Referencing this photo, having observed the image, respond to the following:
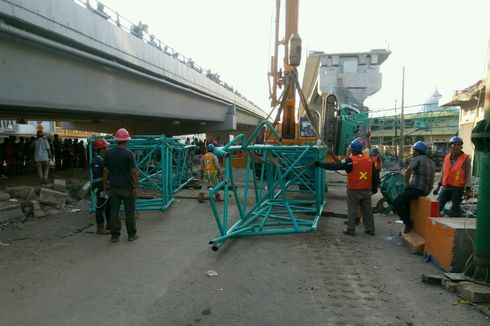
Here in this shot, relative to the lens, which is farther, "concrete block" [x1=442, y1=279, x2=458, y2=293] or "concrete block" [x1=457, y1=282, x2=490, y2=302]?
"concrete block" [x1=442, y1=279, x2=458, y2=293]

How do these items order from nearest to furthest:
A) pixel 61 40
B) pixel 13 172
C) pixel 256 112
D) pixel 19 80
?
pixel 19 80 → pixel 61 40 → pixel 13 172 → pixel 256 112

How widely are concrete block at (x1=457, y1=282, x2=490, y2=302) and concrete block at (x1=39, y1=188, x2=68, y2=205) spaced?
8413 mm

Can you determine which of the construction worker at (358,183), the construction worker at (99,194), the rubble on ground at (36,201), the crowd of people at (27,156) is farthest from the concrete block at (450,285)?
the crowd of people at (27,156)

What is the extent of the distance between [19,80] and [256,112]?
32.5m

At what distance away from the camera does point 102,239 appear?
6.32 m

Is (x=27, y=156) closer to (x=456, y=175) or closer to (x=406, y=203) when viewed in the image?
(x=406, y=203)

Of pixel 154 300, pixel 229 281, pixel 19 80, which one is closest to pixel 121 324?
pixel 154 300

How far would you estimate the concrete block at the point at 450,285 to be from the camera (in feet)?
13.1

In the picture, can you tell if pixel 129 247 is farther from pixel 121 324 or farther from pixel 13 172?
pixel 13 172

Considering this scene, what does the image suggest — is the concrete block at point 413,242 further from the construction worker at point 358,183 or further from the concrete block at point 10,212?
the concrete block at point 10,212

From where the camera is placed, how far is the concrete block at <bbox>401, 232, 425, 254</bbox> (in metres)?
5.36

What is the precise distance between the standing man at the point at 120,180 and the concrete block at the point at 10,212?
2.82m

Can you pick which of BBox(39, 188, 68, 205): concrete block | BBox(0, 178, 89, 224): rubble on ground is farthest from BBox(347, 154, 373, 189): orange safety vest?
BBox(39, 188, 68, 205): concrete block

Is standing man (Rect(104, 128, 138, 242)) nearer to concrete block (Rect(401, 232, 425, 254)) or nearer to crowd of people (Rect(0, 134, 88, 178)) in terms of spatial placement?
concrete block (Rect(401, 232, 425, 254))
